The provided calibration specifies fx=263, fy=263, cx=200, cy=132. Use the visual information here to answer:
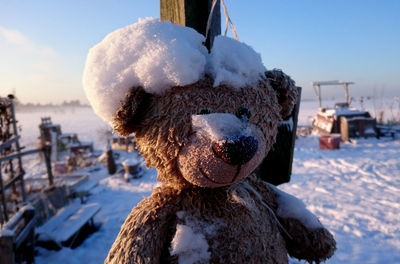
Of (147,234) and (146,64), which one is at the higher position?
(146,64)

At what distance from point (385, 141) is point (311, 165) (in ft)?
15.6

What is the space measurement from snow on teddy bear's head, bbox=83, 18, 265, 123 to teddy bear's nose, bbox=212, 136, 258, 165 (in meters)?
0.19

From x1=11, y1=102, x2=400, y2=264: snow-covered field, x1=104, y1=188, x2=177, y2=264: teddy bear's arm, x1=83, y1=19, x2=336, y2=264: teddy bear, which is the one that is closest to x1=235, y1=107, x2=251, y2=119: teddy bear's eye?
x1=83, y1=19, x2=336, y2=264: teddy bear

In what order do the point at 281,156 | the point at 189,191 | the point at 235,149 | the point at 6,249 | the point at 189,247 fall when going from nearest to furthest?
the point at 235,149
the point at 189,247
the point at 189,191
the point at 281,156
the point at 6,249

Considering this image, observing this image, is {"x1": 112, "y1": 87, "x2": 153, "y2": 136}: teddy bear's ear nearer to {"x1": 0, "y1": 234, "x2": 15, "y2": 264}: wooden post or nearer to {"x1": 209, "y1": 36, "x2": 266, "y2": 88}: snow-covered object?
{"x1": 209, "y1": 36, "x2": 266, "y2": 88}: snow-covered object

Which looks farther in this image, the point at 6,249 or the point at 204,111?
the point at 6,249

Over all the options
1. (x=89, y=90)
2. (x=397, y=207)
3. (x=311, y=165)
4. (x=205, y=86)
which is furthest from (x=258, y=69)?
(x=311, y=165)

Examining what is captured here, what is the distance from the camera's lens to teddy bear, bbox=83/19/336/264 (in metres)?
0.73

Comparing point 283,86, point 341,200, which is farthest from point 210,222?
point 341,200

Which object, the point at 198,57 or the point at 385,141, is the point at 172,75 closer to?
the point at 198,57

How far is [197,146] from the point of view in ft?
2.38

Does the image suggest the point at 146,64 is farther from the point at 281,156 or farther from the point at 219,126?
the point at 281,156

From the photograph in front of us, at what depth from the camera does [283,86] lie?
912 mm

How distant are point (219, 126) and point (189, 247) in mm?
375
